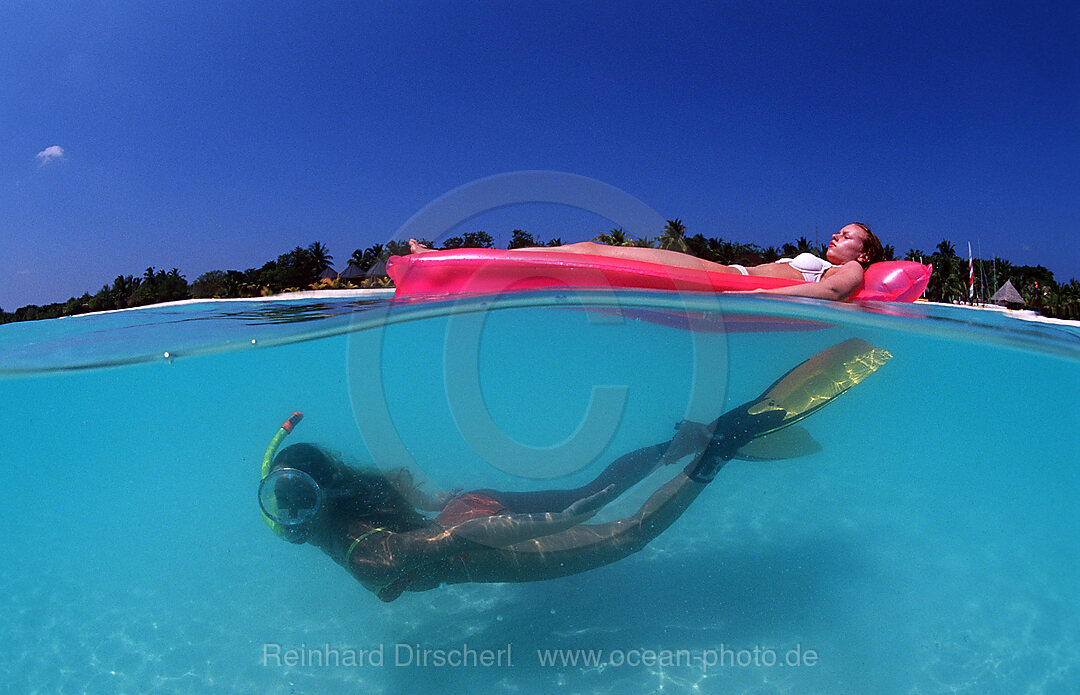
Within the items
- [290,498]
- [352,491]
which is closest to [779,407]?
[352,491]

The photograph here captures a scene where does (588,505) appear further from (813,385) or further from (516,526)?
(813,385)

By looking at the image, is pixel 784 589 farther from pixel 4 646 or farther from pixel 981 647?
pixel 4 646

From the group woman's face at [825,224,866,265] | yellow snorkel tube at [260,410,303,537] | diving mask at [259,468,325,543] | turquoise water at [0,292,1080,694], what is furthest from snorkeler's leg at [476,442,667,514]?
woman's face at [825,224,866,265]

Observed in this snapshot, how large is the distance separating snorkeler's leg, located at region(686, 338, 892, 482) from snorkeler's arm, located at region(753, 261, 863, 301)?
1.00 meters

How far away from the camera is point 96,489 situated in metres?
11.3

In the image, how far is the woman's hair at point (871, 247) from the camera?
7199 mm

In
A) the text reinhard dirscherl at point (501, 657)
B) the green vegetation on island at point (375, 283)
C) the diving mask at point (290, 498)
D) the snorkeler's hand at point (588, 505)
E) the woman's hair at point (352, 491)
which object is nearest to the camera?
the diving mask at point (290, 498)

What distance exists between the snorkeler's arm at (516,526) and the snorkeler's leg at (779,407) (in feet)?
3.97

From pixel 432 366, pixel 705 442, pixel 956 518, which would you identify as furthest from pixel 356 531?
pixel 956 518

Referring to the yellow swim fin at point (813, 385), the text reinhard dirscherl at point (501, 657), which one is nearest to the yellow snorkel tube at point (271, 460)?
the text reinhard dirscherl at point (501, 657)

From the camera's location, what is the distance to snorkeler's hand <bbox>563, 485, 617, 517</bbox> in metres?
4.29

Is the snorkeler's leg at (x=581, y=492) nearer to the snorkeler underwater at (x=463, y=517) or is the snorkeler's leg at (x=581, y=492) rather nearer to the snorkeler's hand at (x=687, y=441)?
the snorkeler underwater at (x=463, y=517)

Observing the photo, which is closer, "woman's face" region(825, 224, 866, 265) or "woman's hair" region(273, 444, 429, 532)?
"woman's hair" region(273, 444, 429, 532)

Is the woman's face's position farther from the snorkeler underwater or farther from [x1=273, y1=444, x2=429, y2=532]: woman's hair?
[x1=273, y1=444, x2=429, y2=532]: woman's hair
